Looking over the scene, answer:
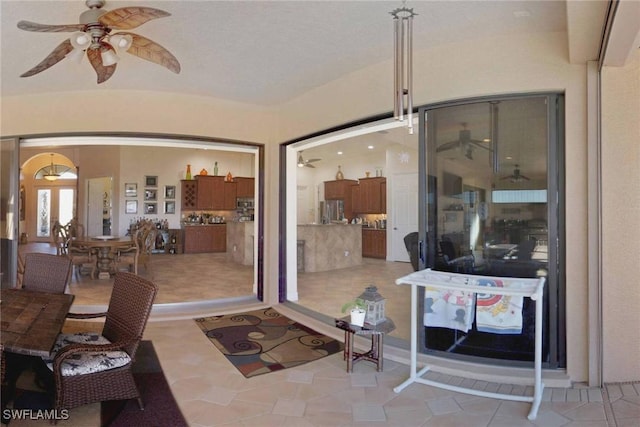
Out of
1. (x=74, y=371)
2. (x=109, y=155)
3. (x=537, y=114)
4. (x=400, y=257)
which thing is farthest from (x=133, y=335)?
(x=109, y=155)

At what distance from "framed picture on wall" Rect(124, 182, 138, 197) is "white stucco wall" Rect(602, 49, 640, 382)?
412 inches

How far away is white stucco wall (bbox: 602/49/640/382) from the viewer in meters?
2.53

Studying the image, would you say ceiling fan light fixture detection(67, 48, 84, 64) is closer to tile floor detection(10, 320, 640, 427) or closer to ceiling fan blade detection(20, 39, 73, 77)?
ceiling fan blade detection(20, 39, 73, 77)

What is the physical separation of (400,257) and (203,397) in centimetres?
708

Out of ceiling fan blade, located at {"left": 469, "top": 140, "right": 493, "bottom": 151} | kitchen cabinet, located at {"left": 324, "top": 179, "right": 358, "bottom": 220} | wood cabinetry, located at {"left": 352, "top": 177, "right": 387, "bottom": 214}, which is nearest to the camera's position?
ceiling fan blade, located at {"left": 469, "top": 140, "right": 493, "bottom": 151}

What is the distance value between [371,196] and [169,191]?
5.70 meters

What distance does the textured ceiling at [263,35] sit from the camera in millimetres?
2553

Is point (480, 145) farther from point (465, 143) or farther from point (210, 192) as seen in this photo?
point (210, 192)

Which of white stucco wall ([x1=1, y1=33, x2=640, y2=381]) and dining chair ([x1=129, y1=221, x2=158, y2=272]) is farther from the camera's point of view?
dining chair ([x1=129, y1=221, x2=158, y2=272])

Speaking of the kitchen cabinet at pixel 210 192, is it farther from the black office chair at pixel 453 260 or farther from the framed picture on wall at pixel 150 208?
the black office chair at pixel 453 260

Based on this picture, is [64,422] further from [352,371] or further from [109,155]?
[109,155]

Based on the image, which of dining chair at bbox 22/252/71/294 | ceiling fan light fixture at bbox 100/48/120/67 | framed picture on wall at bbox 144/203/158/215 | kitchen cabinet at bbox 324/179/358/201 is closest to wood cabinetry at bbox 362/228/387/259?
kitchen cabinet at bbox 324/179/358/201

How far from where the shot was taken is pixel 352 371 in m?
2.93

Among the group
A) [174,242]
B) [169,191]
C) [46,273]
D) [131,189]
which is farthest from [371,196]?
[46,273]
